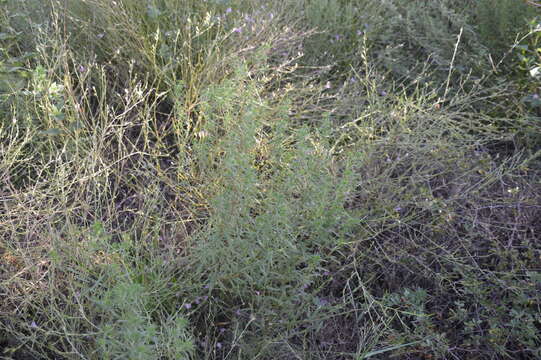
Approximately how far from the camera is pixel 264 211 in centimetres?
224

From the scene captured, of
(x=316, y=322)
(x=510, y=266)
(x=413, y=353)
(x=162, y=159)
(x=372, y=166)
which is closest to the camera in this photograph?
(x=316, y=322)

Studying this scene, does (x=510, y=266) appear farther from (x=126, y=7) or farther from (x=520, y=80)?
(x=126, y=7)

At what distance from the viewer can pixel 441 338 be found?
2096mm

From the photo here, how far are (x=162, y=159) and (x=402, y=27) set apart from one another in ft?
5.41

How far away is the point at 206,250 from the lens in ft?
6.31

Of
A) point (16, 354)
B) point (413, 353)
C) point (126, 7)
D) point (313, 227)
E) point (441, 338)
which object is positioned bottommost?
point (413, 353)

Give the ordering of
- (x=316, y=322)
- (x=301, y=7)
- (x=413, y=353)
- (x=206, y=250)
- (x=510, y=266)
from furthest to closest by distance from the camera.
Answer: (x=301, y=7) → (x=510, y=266) → (x=413, y=353) → (x=316, y=322) → (x=206, y=250)

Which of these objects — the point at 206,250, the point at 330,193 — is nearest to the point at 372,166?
the point at 330,193

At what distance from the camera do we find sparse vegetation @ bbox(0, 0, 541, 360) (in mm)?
1926

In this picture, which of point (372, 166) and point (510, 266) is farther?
point (372, 166)

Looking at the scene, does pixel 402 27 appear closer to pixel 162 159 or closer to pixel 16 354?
pixel 162 159

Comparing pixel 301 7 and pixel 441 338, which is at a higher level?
pixel 301 7

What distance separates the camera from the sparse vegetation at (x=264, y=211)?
1926mm

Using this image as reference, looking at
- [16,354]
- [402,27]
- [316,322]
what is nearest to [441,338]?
[316,322]
